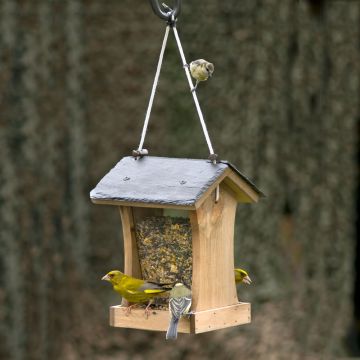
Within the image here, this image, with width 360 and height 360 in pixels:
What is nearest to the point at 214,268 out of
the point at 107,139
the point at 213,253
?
the point at 213,253

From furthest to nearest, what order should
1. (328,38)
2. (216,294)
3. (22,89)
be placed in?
(328,38), (22,89), (216,294)

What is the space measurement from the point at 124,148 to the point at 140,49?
0.67m

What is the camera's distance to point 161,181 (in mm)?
5219

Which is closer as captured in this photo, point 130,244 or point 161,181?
point 161,181

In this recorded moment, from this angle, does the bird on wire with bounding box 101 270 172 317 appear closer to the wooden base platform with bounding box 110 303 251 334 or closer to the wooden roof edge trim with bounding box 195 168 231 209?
the wooden base platform with bounding box 110 303 251 334

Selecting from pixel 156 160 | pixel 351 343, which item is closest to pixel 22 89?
pixel 156 160

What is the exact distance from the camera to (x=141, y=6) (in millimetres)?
8070

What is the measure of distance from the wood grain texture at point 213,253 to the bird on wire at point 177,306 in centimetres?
10

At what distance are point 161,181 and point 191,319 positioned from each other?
603 mm

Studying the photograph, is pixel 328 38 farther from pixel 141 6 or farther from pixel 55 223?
pixel 55 223

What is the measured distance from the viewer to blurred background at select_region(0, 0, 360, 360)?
798cm

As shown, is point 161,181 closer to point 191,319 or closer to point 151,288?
point 151,288

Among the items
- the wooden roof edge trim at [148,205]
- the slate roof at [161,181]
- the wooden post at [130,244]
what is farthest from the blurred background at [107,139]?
the wooden roof edge trim at [148,205]

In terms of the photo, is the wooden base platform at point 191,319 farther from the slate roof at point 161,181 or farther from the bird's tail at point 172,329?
the slate roof at point 161,181
